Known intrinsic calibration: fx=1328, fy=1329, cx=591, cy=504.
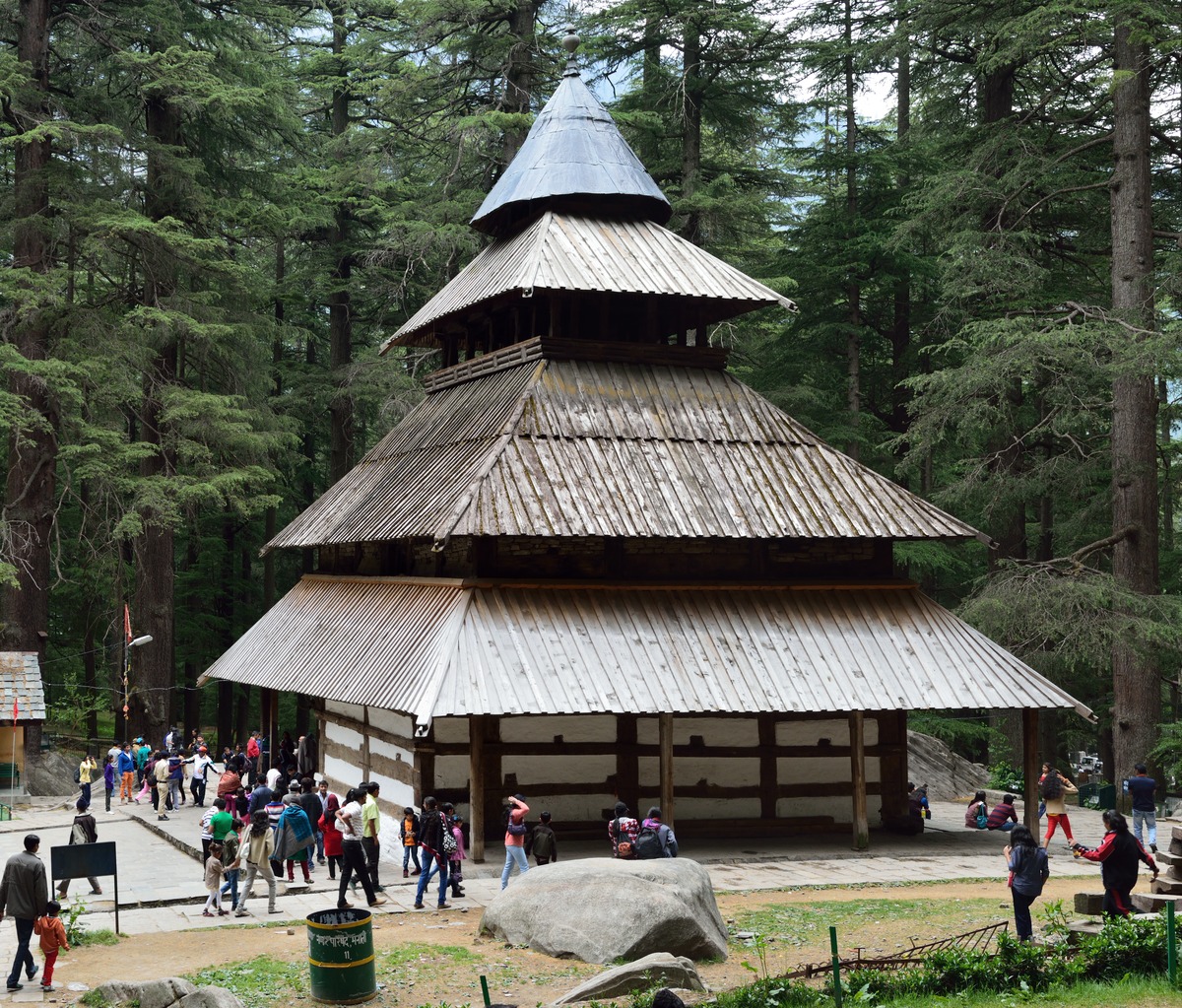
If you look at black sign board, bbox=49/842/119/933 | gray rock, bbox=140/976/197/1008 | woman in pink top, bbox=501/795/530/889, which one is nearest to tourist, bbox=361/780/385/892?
woman in pink top, bbox=501/795/530/889

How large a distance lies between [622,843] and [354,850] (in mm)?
3570

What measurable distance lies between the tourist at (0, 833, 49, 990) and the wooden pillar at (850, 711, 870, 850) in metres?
12.7

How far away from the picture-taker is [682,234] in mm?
38156

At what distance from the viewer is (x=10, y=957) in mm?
15359

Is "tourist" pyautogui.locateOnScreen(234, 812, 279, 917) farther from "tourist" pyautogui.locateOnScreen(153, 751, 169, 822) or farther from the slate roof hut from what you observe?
"tourist" pyautogui.locateOnScreen(153, 751, 169, 822)

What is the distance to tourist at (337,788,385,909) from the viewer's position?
56.5 ft

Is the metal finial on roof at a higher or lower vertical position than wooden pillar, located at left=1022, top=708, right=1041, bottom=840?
higher

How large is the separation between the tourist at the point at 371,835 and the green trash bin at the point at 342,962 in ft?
15.6

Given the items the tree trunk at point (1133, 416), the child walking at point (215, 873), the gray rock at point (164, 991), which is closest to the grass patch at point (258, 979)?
the gray rock at point (164, 991)

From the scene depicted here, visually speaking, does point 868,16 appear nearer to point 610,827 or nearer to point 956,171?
point 956,171

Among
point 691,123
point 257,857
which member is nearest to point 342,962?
point 257,857

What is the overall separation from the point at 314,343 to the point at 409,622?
28462 mm

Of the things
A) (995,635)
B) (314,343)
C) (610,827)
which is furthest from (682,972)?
(314,343)

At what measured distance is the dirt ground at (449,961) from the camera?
13.8 meters
